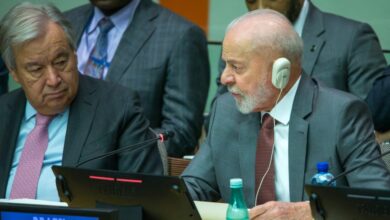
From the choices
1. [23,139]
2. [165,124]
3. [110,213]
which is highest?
[110,213]

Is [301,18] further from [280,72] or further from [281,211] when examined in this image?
[281,211]

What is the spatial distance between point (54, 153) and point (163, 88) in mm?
1279

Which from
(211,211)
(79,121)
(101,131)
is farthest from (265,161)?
(79,121)

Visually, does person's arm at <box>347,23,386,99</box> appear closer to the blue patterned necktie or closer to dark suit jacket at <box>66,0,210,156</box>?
dark suit jacket at <box>66,0,210,156</box>

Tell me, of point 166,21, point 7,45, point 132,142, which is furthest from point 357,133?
point 166,21

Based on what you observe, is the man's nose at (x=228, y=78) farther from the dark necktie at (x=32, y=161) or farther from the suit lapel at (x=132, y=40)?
the suit lapel at (x=132, y=40)

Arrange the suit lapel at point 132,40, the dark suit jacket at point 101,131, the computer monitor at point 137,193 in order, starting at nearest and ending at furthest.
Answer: the computer monitor at point 137,193 → the dark suit jacket at point 101,131 → the suit lapel at point 132,40

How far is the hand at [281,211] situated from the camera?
340 centimetres

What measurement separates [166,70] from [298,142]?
1659mm

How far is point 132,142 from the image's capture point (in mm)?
4152

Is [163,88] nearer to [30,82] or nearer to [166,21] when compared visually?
[166,21]

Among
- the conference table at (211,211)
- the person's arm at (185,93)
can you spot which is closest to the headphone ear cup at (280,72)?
the conference table at (211,211)

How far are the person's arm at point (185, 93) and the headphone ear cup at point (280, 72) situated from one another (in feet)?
4.68

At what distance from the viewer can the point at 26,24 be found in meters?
4.21
